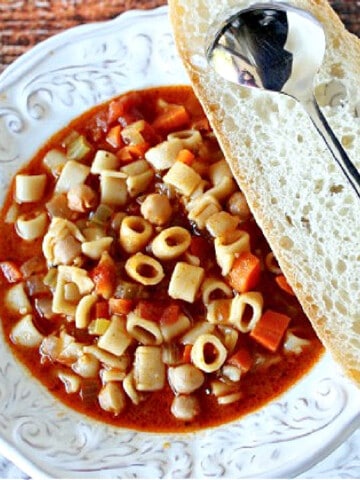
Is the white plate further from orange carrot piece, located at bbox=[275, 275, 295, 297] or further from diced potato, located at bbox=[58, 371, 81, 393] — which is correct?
orange carrot piece, located at bbox=[275, 275, 295, 297]

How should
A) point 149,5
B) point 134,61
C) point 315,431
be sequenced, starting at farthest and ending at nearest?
point 149,5
point 134,61
point 315,431

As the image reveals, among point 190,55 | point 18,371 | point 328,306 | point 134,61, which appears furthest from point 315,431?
point 134,61

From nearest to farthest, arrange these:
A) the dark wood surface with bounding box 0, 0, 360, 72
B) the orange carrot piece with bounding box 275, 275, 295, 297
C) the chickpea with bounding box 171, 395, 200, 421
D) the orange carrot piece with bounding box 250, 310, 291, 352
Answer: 1. the chickpea with bounding box 171, 395, 200, 421
2. the orange carrot piece with bounding box 250, 310, 291, 352
3. the orange carrot piece with bounding box 275, 275, 295, 297
4. the dark wood surface with bounding box 0, 0, 360, 72

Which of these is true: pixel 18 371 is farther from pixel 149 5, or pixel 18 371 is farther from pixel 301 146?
pixel 149 5

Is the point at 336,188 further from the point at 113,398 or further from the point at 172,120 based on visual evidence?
the point at 113,398

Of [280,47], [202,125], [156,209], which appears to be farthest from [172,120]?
[280,47]

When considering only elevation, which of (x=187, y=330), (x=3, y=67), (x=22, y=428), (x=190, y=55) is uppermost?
(x=190, y=55)

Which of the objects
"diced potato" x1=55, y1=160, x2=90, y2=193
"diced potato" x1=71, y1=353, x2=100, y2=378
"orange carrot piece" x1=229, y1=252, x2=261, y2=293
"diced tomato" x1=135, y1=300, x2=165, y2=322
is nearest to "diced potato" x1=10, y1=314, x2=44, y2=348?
"diced potato" x1=71, y1=353, x2=100, y2=378
